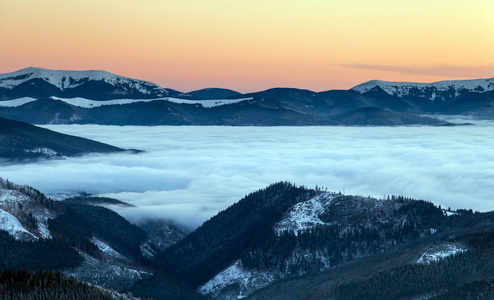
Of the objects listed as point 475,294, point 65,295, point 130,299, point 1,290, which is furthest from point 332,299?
point 1,290

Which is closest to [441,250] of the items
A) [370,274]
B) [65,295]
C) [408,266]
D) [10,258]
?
[408,266]

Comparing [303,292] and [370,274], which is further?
[303,292]

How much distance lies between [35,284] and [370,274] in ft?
299

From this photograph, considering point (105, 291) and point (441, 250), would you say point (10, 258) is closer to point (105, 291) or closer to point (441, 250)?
point (105, 291)

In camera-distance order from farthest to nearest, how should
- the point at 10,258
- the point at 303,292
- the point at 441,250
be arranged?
the point at 10,258 → the point at 303,292 → the point at 441,250

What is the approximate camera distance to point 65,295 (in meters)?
133

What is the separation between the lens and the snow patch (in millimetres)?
149125

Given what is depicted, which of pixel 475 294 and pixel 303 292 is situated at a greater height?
pixel 475 294

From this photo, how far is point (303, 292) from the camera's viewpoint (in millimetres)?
171750

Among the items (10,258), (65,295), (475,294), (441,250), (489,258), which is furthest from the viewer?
(10,258)

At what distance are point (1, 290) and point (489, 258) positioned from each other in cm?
12294

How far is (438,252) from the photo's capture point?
151375 mm

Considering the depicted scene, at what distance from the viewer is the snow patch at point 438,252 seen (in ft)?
489

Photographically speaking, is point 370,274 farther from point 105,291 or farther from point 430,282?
point 105,291
